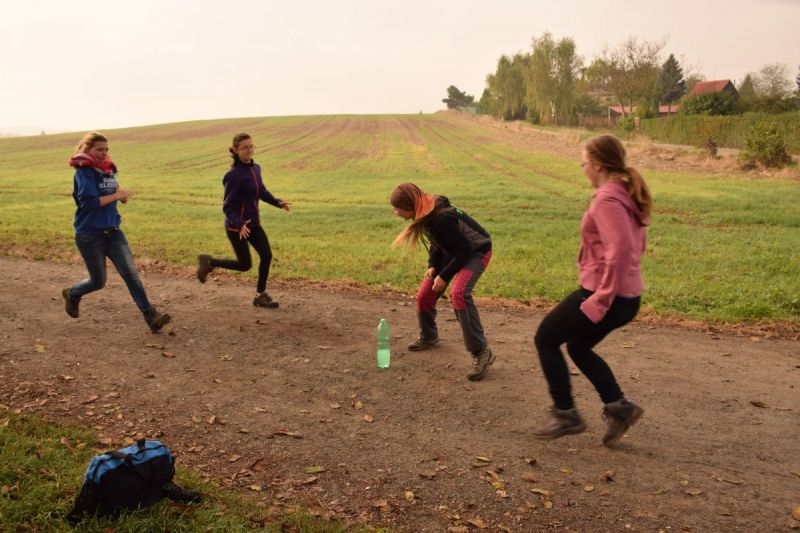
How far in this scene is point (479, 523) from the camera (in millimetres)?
3705

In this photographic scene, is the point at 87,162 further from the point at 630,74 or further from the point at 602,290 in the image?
the point at 630,74

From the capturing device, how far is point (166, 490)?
12.6 ft

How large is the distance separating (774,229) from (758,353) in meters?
9.22

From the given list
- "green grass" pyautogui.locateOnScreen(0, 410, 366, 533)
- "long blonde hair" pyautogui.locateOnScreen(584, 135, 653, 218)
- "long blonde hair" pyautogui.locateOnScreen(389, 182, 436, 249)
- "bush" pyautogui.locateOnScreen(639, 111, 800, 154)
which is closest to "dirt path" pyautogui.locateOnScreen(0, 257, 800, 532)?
"green grass" pyautogui.locateOnScreen(0, 410, 366, 533)

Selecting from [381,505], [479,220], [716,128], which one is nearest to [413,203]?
[381,505]

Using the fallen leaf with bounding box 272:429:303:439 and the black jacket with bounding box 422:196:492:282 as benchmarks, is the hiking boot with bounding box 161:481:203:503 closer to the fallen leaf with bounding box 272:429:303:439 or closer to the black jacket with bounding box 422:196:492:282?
the fallen leaf with bounding box 272:429:303:439

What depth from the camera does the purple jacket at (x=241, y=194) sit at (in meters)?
7.71

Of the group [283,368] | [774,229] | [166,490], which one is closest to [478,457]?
[166,490]

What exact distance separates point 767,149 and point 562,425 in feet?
88.6

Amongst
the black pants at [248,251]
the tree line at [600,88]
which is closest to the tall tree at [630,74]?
the tree line at [600,88]

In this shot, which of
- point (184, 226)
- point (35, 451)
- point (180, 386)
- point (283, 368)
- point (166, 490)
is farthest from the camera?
point (184, 226)

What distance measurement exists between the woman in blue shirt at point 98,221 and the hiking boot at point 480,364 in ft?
11.6

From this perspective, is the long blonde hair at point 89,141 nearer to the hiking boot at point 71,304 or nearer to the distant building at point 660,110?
the hiking boot at point 71,304

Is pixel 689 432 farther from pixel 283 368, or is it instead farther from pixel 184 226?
pixel 184 226
